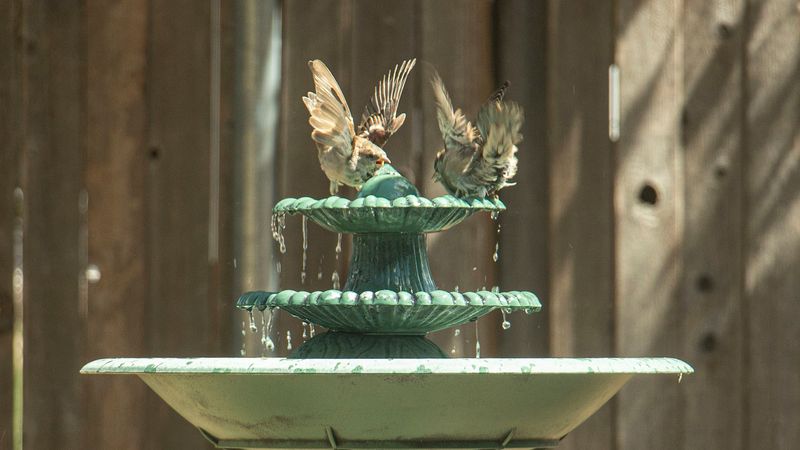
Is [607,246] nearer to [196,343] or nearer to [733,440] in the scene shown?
[733,440]

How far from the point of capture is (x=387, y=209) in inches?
114

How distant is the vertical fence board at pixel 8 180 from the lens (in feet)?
14.4

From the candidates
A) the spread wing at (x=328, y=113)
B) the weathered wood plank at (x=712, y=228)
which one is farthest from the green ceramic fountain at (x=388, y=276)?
the weathered wood plank at (x=712, y=228)

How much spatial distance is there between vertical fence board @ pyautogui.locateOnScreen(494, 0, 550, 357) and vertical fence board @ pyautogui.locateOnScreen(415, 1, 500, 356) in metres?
0.05

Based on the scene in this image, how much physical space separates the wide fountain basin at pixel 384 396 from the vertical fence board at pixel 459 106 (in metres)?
1.62

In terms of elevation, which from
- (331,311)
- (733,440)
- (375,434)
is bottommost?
(733,440)

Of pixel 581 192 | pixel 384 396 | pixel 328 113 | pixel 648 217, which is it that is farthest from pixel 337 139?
pixel 648 217

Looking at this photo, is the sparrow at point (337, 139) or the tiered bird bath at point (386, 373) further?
the sparrow at point (337, 139)

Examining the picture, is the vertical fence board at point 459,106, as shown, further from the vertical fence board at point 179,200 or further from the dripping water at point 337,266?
→ the vertical fence board at point 179,200

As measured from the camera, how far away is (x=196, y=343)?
14.4 ft

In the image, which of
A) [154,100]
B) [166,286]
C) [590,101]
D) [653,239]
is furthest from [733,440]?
[154,100]

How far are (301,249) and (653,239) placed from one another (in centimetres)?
112

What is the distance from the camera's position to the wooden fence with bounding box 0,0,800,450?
4.38m

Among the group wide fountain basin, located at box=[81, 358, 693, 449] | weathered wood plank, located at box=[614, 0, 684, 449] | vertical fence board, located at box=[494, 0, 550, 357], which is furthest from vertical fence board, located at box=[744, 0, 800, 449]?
wide fountain basin, located at box=[81, 358, 693, 449]
